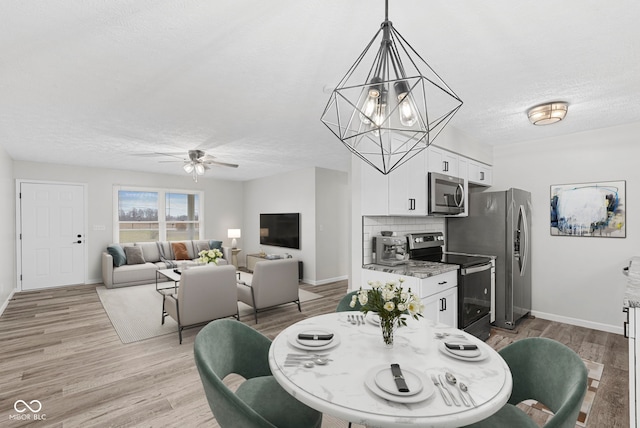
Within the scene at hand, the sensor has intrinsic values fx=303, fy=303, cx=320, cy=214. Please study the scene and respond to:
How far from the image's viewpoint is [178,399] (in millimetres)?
2322

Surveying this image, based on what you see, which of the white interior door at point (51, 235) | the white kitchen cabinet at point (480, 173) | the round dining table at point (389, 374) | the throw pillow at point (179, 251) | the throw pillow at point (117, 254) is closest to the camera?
the round dining table at point (389, 374)

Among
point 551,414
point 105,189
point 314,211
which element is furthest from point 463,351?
point 105,189

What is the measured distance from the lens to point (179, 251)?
698cm

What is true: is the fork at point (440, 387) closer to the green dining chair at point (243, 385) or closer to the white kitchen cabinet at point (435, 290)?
the green dining chair at point (243, 385)

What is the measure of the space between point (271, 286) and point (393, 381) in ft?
10.7

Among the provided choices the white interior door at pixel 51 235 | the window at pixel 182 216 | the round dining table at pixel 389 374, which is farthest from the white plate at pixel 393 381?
the window at pixel 182 216

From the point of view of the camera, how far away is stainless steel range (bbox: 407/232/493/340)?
3.12 m

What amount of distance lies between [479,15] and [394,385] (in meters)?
1.84

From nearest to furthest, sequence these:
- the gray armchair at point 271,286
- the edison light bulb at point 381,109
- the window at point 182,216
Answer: the edison light bulb at point 381,109, the gray armchair at point 271,286, the window at point 182,216

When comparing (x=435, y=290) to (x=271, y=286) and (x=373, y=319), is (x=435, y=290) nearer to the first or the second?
(x=373, y=319)

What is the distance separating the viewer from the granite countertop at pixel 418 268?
275 cm

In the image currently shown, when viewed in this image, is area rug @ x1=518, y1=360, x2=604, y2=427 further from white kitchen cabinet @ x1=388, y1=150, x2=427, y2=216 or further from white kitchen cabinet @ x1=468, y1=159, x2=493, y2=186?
white kitchen cabinet @ x1=468, y1=159, x2=493, y2=186

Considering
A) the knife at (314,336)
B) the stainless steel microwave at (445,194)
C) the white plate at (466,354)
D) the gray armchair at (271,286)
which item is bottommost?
the gray armchair at (271,286)

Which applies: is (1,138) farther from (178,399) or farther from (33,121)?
(178,399)
